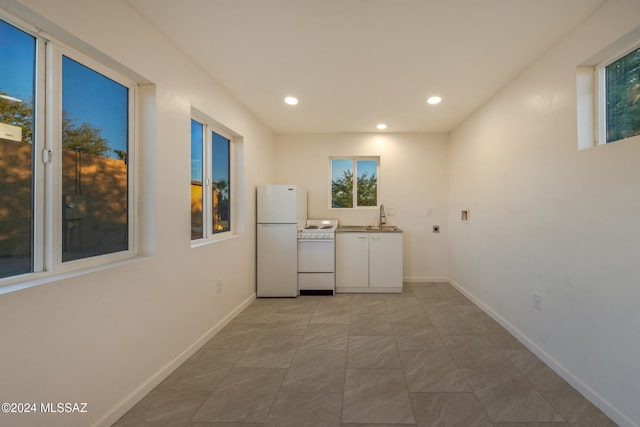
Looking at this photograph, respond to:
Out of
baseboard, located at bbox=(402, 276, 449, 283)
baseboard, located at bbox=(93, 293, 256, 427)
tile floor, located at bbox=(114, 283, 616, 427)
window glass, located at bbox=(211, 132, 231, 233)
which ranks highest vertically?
window glass, located at bbox=(211, 132, 231, 233)

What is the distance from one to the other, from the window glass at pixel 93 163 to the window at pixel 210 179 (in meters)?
0.84

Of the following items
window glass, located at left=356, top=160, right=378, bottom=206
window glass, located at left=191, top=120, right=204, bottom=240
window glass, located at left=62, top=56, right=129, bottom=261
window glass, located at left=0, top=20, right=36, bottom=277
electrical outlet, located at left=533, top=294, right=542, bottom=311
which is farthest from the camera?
window glass, located at left=356, top=160, right=378, bottom=206

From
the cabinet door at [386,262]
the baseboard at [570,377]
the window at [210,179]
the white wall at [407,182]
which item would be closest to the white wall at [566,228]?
the baseboard at [570,377]

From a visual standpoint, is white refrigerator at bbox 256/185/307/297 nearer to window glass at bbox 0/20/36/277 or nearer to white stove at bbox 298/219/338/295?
white stove at bbox 298/219/338/295

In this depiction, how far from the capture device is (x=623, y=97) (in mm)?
1801

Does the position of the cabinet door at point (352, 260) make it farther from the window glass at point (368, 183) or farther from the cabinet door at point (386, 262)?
the window glass at point (368, 183)

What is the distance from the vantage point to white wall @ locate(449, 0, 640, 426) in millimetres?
1626

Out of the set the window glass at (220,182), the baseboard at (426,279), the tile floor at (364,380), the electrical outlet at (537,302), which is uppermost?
the window glass at (220,182)

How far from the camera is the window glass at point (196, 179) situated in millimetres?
2734

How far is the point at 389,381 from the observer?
2041 millimetres

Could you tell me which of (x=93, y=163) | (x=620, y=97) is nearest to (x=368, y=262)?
(x=620, y=97)

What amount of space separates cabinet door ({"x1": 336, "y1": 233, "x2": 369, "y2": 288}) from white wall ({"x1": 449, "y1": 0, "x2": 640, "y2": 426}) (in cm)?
151

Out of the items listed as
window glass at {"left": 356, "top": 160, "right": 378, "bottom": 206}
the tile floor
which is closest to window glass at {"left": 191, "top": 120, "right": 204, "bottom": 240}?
the tile floor

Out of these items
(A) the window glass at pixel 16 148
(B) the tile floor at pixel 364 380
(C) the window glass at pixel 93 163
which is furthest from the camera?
(B) the tile floor at pixel 364 380
